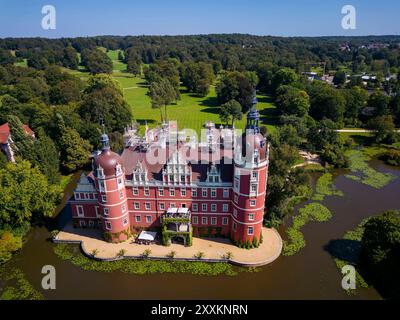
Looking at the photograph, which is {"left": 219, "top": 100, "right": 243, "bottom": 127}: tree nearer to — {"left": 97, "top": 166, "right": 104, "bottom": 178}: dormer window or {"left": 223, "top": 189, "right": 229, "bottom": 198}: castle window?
{"left": 223, "top": 189, "right": 229, "bottom": 198}: castle window

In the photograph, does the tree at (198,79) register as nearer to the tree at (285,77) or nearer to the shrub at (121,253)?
the tree at (285,77)

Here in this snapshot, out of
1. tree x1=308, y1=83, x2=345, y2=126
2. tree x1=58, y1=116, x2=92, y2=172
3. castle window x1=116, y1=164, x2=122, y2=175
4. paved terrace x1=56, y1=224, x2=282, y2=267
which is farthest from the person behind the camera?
tree x1=308, y1=83, x2=345, y2=126

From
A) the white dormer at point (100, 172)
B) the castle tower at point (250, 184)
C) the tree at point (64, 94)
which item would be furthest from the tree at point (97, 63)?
the castle tower at point (250, 184)

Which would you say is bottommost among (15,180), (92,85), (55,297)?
(55,297)

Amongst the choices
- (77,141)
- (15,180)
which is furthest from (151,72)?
(15,180)

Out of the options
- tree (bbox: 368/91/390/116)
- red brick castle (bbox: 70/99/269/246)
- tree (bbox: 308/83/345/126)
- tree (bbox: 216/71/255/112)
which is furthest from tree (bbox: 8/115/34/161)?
tree (bbox: 368/91/390/116)
